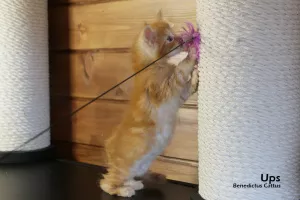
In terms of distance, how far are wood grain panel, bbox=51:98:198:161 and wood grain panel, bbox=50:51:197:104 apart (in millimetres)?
33

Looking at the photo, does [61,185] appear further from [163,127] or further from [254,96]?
[254,96]

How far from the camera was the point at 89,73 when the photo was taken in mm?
1387

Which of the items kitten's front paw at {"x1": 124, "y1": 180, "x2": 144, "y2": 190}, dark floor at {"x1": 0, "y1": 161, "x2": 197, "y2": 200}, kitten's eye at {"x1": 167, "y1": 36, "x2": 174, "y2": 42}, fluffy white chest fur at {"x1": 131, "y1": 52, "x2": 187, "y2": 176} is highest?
kitten's eye at {"x1": 167, "y1": 36, "x2": 174, "y2": 42}

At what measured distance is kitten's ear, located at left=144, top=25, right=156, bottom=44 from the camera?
0.91 metres

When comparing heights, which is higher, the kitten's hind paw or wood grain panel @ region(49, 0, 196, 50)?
wood grain panel @ region(49, 0, 196, 50)

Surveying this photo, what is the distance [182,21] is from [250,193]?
0.52 meters

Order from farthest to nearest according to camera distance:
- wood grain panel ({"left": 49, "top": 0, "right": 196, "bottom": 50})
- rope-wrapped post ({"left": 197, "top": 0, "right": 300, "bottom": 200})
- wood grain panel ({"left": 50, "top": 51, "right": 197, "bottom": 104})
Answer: wood grain panel ({"left": 50, "top": 51, "right": 197, "bottom": 104}) → wood grain panel ({"left": 49, "top": 0, "right": 196, "bottom": 50}) → rope-wrapped post ({"left": 197, "top": 0, "right": 300, "bottom": 200})

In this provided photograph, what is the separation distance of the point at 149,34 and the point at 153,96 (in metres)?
0.14

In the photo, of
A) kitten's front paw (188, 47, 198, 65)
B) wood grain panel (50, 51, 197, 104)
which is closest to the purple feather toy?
kitten's front paw (188, 47, 198, 65)

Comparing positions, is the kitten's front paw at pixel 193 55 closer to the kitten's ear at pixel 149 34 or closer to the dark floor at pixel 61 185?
the kitten's ear at pixel 149 34

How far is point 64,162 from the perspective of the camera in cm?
140

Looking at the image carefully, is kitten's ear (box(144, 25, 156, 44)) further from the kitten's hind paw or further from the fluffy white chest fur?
the kitten's hind paw

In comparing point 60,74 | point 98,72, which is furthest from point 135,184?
point 60,74

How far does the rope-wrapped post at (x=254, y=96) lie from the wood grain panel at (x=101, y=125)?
0.30 meters
